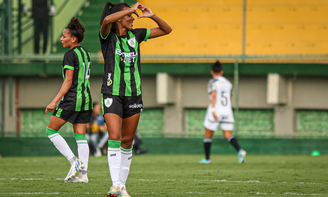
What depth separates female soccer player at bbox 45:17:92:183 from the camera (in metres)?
6.68

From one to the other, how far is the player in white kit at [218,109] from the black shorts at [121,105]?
5358 millimetres

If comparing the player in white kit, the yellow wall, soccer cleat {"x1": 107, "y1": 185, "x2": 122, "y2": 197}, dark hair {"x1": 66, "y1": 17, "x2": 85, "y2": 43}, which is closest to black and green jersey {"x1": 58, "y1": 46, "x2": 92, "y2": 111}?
dark hair {"x1": 66, "y1": 17, "x2": 85, "y2": 43}

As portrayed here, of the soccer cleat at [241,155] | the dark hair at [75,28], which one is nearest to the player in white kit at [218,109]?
the soccer cleat at [241,155]

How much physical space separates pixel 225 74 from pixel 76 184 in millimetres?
8689

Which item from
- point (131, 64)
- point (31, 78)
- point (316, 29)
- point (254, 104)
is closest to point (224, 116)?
point (254, 104)

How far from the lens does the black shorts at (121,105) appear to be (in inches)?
203

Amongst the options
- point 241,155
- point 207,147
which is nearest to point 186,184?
point 241,155

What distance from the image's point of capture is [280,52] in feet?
46.3

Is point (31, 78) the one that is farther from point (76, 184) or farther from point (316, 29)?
point (76, 184)

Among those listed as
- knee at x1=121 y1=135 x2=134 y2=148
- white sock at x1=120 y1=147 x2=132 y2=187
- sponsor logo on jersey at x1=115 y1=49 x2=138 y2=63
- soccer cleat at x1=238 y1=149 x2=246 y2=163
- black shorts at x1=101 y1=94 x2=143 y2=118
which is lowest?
soccer cleat at x1=238 y1=149 x2=246 y2=163

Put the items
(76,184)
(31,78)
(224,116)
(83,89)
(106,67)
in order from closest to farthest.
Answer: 1. (106,67)
2. (76,184)
3. (83,89)
4. (224,116)
5. (31,78)

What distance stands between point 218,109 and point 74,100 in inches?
180

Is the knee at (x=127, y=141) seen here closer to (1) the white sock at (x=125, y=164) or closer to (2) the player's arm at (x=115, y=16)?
(1) the white sock at (x=125, y=164)

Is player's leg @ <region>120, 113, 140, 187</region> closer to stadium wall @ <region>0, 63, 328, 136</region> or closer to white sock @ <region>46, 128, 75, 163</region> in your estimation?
white sock @ <region>46, 128, 75, 163</region>
